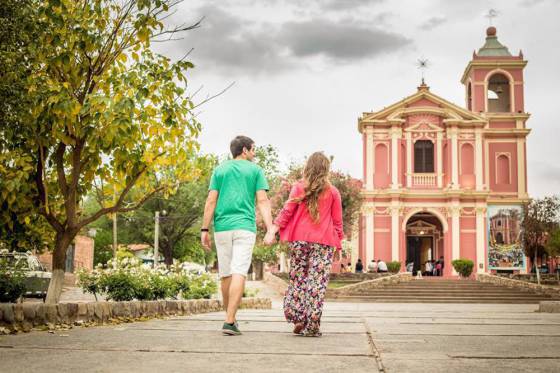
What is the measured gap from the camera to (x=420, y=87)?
38.7 meters

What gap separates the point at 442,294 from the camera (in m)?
27.5

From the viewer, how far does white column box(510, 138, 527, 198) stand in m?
39.2

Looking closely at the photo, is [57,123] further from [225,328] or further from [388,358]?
[388,358]

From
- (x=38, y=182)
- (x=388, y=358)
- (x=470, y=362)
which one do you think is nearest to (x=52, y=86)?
(x=38, y=182)

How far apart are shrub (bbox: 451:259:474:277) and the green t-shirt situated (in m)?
30.0

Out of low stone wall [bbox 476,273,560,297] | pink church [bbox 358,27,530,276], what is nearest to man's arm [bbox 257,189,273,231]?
low stone wall [bbox 476,273,560,297]

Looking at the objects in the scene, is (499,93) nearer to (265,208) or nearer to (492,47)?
(492,47)

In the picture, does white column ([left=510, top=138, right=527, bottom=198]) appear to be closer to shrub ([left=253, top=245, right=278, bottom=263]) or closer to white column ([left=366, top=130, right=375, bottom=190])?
white column ([left=366, top=130, right=375, bottom=190])

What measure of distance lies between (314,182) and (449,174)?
33.3 metres

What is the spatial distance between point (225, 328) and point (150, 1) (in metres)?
3.54

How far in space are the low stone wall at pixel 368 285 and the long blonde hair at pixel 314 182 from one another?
68.0 ft

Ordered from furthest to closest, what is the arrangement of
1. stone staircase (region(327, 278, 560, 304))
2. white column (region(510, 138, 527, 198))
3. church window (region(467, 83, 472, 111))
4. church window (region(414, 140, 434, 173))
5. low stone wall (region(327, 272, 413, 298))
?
church window (region(467, 83, 472, 111))
white column (region(510, 138, 527, 198))
church window (region(414, 140, 434, 173))
low stone wall (region(327, 272, 413, 298))
stone staircase (region(327, 278, 560, 304))

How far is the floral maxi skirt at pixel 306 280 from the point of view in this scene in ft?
19.3

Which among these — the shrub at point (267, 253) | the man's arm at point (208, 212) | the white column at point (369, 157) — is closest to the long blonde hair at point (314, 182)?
the man's arm at point (208, 212)
